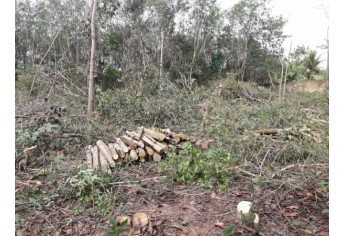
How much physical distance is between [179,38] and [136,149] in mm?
14803

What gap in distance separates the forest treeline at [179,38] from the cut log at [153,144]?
11.0 m

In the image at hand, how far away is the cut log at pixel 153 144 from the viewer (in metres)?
4.20

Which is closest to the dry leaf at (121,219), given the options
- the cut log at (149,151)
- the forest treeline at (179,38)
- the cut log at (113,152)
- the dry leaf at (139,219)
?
the dry leaf at (139,219)

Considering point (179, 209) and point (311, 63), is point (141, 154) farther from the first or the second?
point (311, 63)

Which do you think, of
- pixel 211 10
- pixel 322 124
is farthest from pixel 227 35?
pixel 322 124

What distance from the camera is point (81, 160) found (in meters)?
4.27

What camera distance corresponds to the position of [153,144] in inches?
168

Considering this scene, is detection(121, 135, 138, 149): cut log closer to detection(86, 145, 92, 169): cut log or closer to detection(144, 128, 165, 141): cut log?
detection(144, 128, 165, 141): cut log

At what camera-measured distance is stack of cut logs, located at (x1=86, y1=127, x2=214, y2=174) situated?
3.98 m

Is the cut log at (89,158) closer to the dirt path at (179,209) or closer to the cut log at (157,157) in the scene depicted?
the dirt path at (179,209)

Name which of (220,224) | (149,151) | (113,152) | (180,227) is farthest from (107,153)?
(220,224)

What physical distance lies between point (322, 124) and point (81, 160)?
4511 millimetres

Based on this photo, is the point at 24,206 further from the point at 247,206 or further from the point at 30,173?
the point at 247,206

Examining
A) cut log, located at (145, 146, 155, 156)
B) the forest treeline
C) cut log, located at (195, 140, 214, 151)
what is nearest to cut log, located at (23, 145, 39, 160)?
cut log, located at (145, 146, 155, 156)
